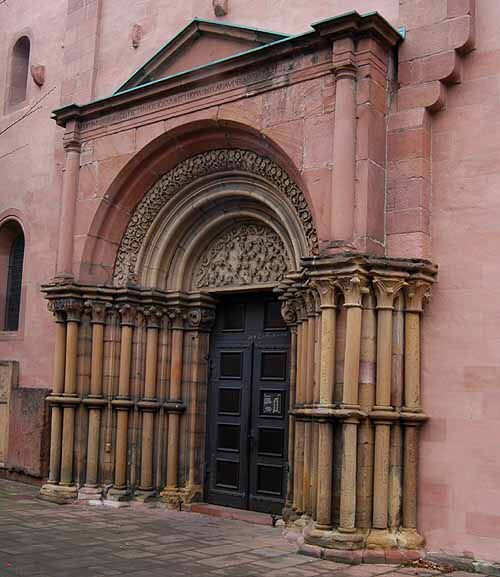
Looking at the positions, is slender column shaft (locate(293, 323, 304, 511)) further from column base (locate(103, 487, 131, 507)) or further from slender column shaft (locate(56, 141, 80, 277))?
slender column shaft (locate(56, 141, 80, 277))

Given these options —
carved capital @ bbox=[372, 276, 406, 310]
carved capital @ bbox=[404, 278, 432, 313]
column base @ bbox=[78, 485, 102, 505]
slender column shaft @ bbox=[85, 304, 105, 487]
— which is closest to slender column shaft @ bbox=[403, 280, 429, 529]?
carved capital @ bbox=[404, 278, 432, 313]

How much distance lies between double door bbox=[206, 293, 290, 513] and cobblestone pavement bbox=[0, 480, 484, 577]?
59 centimetres

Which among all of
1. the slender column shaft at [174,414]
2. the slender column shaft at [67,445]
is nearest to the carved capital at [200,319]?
the slender column shaft at [174,414]

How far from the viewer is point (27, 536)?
8.04m

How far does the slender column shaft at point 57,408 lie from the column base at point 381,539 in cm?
472

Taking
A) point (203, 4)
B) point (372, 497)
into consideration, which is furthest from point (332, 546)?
point (203, 4)

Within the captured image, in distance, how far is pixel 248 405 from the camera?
33.2 feet

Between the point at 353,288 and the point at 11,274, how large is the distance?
25.0 feet

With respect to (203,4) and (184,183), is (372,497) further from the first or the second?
(203,4)

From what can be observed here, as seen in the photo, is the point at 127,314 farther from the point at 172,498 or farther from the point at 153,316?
the point at 172,498

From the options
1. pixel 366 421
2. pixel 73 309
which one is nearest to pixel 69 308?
pixel 73 309

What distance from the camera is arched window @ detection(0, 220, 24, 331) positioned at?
43.7 ft

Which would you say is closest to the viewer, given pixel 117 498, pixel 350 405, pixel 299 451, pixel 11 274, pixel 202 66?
pixel 350 405

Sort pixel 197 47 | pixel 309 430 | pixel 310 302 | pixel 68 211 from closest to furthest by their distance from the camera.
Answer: pixel 309 430, pixel 310 302, pixel 197 47, pixel 68 211
